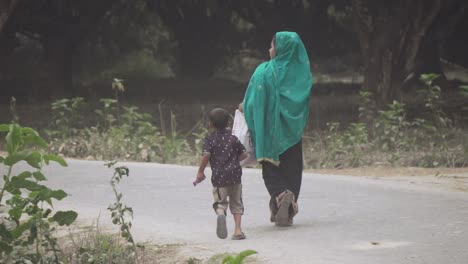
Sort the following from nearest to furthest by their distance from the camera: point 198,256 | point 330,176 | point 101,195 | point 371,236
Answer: point 198,256 < point 371,236 < point 101,195 < point 330,176

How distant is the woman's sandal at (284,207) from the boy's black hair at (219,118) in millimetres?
751

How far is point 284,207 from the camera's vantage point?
7434 millimetres

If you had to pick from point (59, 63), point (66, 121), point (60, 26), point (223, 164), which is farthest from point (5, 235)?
point (59, 63)

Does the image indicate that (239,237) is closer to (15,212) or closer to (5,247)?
(15,212)

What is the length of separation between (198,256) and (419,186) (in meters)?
3.92

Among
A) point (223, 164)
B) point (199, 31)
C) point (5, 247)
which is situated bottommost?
point (5, 247)

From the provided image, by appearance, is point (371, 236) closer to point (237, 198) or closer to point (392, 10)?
point (237, 198)

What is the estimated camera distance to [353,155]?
12750mm

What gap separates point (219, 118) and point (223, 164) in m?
0.33

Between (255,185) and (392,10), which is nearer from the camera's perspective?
(255,185)

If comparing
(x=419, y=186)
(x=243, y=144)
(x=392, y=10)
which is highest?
(x=392, y=10)

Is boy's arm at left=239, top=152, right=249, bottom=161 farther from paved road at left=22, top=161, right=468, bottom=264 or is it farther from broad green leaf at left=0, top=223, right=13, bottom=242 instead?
broad green leaf at left=0, top=223, right=13, bottom=242

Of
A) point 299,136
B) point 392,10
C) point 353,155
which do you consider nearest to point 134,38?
point 392,10

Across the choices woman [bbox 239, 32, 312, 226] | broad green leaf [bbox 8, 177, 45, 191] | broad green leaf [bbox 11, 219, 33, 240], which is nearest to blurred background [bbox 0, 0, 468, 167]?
woman [bbox 239, 32, 312, 226]
